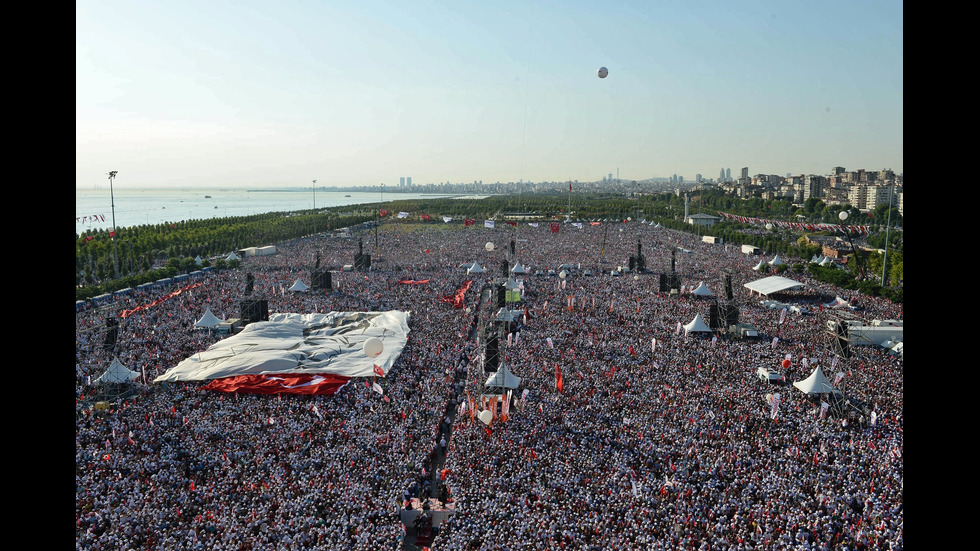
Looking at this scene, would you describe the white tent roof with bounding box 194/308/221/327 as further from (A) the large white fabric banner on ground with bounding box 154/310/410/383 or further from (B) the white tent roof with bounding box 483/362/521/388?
(B) the white tent roof with bounding box 483/362/521/388

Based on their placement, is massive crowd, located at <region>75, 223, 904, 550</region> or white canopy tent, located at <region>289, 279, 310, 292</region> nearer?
massive crowd, located at <region>75, 223, 904, 550</region>

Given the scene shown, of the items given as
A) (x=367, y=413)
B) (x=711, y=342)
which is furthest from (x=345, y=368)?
(x=711, y=342)

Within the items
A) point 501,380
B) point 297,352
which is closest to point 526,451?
point 501,380

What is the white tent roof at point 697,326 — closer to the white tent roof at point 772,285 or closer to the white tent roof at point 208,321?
the white tent roof at point 772,285

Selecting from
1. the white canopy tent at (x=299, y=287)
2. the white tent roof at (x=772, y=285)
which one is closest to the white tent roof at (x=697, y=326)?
the white tent roof at (x=772, y=285)

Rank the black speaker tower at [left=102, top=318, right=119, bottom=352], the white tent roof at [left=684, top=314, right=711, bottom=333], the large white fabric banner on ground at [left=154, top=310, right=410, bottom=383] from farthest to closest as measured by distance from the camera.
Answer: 1. the white tent roof at [left=684, top=314, right=711, bottom=333]
2. the black speaker tower at [left=102, top=318, right=119, bottom=352]
3. the large white fabric banner on ground at [left=154, top=310, right=410, bottom=383]

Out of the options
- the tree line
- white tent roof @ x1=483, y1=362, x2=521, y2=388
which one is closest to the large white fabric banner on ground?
white tent roof @ x1=483, y1=362, x2=521, y2=388
